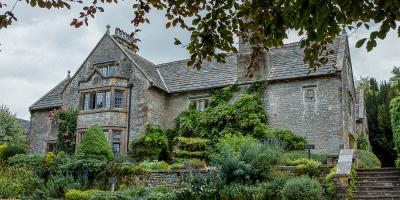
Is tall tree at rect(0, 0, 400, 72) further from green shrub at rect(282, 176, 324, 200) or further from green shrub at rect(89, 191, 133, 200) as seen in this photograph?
green shrub at rect(89, 191, 133, 200)

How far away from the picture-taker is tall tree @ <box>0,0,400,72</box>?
16.7 feet

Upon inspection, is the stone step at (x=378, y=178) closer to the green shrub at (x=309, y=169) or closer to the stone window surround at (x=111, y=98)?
the green shrub at (x=309, y=169)

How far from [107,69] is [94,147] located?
6.82m

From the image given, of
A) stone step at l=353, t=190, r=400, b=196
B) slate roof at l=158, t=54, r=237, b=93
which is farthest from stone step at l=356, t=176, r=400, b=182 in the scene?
slate roof at l=158, t=54, r=237, b=93

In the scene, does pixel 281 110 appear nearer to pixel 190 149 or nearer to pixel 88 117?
pixel 190 149

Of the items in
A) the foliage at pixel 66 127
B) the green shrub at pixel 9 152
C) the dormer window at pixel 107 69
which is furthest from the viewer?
the dormer window at pixel 107 69

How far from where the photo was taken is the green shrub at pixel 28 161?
2228 centimetres

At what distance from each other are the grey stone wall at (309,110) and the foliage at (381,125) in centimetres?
1201

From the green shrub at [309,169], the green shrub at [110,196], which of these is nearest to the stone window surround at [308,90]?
the green shrub at [309,169]

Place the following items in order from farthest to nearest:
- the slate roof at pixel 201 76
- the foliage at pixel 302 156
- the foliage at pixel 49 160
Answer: the slate roof at pixel 201 76 < the foliage at pixel 49 160 < the foliage at pixel 302 156

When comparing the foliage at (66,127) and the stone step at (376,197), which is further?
the foliage at (66,127)

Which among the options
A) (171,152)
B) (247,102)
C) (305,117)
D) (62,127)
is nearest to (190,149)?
(171,152)

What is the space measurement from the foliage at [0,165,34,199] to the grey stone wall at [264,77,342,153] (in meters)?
12.7

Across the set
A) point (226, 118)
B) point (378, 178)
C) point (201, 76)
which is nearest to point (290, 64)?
point (226, 118)
